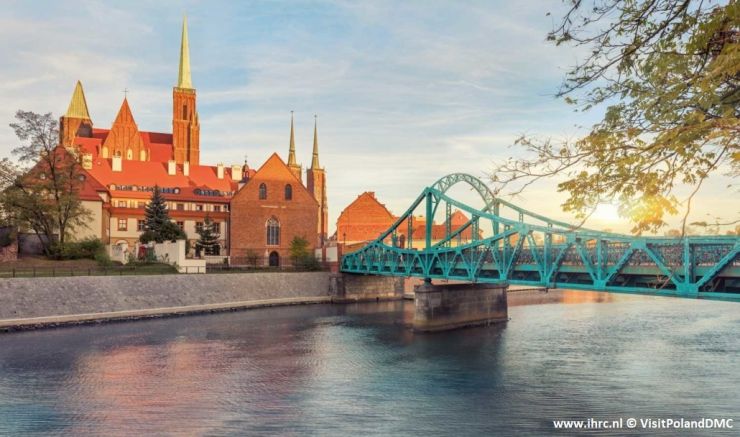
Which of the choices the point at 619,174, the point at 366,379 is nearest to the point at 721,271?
the point at 366,379

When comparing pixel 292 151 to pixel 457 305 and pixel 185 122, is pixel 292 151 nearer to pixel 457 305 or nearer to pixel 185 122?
pixel 185 122

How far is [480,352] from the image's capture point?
88.3ft

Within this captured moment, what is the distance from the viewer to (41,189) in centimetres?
4225

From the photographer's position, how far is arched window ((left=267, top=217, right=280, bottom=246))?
58469mm

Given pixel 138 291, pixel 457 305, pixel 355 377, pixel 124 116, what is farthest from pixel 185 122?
pixel 355 377

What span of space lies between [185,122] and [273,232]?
28.3 m

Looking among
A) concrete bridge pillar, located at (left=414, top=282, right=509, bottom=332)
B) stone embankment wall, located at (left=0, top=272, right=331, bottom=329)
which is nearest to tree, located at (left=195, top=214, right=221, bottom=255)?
stone embankment wall, located at (left=0, top=272, right=331, bottom=329)

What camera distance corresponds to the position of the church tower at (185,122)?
76.6 metres

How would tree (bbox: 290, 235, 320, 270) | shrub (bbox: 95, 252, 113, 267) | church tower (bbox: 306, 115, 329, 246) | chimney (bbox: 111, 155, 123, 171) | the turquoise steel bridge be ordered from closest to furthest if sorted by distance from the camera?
the turquoise steel bridge < shrub (bbox: 95, 252, 113, 267) < tree (bbox: 290, 235, 320, 270) < chimney (bbox: 111, 155, 123, 171) < church tower (bbox: 306, 115, 329, 246)

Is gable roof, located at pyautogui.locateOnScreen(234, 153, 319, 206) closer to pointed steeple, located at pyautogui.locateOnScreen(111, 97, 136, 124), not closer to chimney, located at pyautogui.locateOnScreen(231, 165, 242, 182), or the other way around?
chimney, located at pyautogui.locateOnScreen(231, 165, 242, 182)

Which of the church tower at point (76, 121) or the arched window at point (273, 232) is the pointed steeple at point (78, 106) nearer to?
the church tower at point (76, 121)

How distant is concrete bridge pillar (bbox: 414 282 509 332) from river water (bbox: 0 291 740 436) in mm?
1451

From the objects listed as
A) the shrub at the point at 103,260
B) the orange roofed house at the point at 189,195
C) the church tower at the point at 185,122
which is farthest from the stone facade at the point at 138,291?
the church tower at the point at 185,122

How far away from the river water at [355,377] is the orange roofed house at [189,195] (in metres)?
22.6
